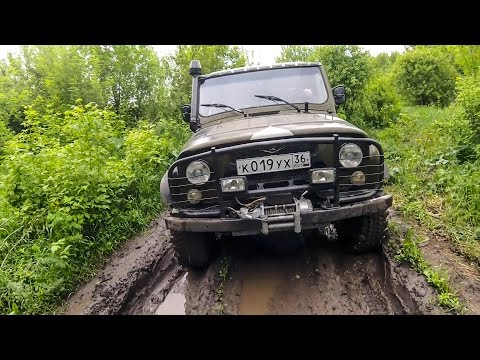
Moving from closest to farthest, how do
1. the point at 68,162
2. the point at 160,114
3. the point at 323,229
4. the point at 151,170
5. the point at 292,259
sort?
the point at 292,259, the point at 323,229, the point at 68,162, the point at 151,170, the point at 160,114

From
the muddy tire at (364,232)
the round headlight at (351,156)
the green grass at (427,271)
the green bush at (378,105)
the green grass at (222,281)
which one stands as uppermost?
the green bush at (378,105)

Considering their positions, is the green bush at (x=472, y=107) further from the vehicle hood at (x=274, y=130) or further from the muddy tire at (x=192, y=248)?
the muddy tire at (x=192, y=248)

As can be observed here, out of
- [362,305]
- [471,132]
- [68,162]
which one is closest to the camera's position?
[362,305]

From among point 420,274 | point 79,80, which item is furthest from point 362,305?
point 79,80

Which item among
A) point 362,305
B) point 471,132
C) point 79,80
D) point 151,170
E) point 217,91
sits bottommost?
point 362,305

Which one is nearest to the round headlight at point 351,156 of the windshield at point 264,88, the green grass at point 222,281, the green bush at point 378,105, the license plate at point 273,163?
the license plate at point 273,163

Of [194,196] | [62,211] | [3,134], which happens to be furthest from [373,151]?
[3,134]

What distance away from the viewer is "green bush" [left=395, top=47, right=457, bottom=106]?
11.4m

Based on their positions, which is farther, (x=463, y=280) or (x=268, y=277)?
(x=268, y=277)

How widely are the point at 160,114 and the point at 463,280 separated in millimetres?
8334

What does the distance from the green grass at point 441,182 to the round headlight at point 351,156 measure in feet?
4.42

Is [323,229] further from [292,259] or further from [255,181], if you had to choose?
[255,181]

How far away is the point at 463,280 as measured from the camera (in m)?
2.86

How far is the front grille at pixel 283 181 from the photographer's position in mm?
2859
